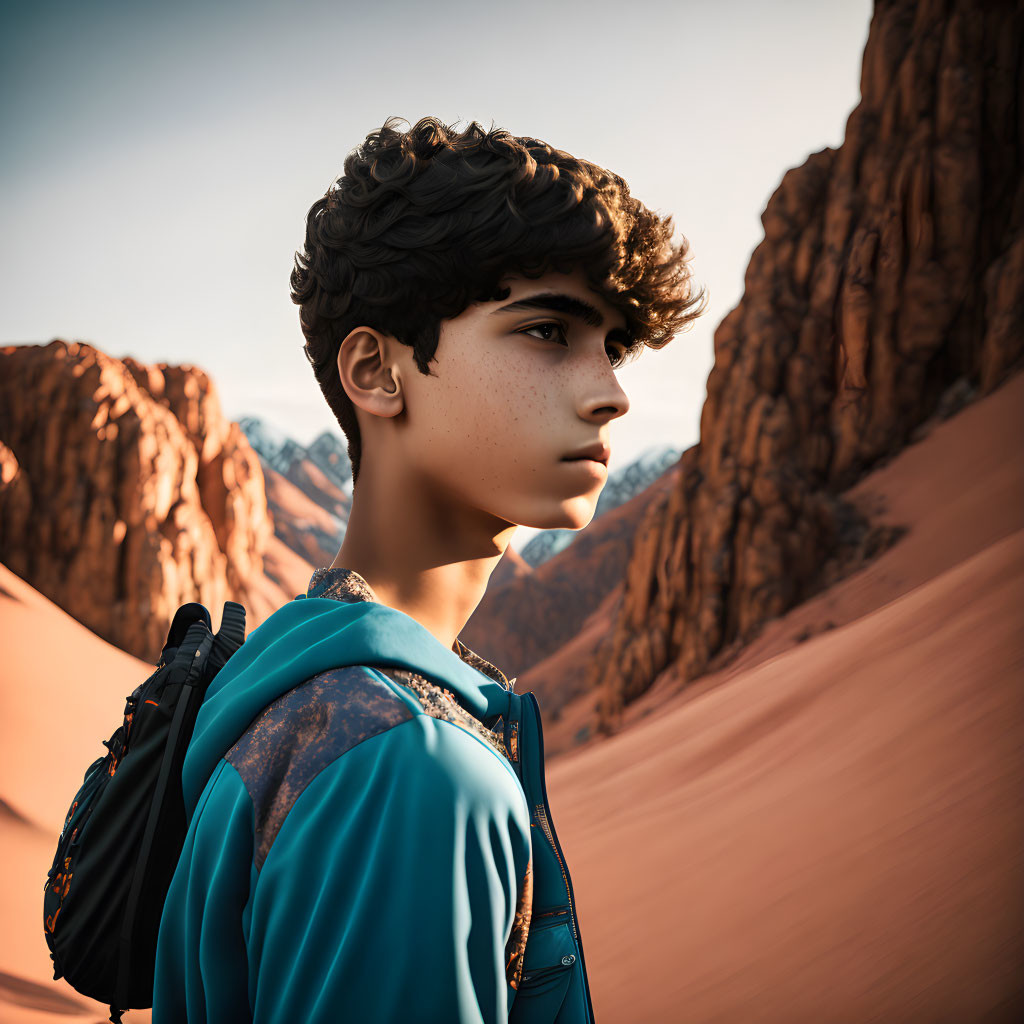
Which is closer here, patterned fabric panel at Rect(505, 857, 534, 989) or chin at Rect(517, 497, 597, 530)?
patterned fabric panel at Rect(505, 857, 534, 989)

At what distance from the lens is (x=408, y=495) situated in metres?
1.45

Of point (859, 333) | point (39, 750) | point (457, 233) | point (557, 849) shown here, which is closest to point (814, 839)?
point (557, 849)

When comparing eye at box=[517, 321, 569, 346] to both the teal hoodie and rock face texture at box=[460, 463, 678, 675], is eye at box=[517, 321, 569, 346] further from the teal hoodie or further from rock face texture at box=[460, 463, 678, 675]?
rock face texture at box=[460, 463, 678, 675]

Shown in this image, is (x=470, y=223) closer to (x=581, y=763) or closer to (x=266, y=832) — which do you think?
(x=266, y=832)

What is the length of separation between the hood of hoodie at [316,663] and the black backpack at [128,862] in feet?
0.22

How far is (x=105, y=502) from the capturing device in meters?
23.9

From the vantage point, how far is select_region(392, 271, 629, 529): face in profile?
134 centimetres

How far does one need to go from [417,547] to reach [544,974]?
706 millimetres

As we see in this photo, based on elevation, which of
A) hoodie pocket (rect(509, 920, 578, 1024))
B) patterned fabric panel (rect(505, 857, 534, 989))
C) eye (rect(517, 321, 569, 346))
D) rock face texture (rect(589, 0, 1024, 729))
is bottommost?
hoodie pocket (rect(509, 920, 578, 1024))

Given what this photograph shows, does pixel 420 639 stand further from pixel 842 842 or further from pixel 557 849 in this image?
pixel 842 842

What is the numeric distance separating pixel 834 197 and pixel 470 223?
2212 centimetres

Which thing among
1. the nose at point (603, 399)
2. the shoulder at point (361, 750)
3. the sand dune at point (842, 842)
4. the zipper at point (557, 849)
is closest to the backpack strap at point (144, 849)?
the shoulder at point (361, 750)

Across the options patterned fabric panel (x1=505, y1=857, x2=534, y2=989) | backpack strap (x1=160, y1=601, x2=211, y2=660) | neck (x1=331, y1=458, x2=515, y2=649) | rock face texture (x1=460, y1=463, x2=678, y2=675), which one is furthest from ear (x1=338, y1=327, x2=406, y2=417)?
rock face texture (x1=460, y1=463, x2=678, y2=675)

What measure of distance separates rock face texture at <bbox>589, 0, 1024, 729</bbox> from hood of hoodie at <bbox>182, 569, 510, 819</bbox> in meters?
16.4
